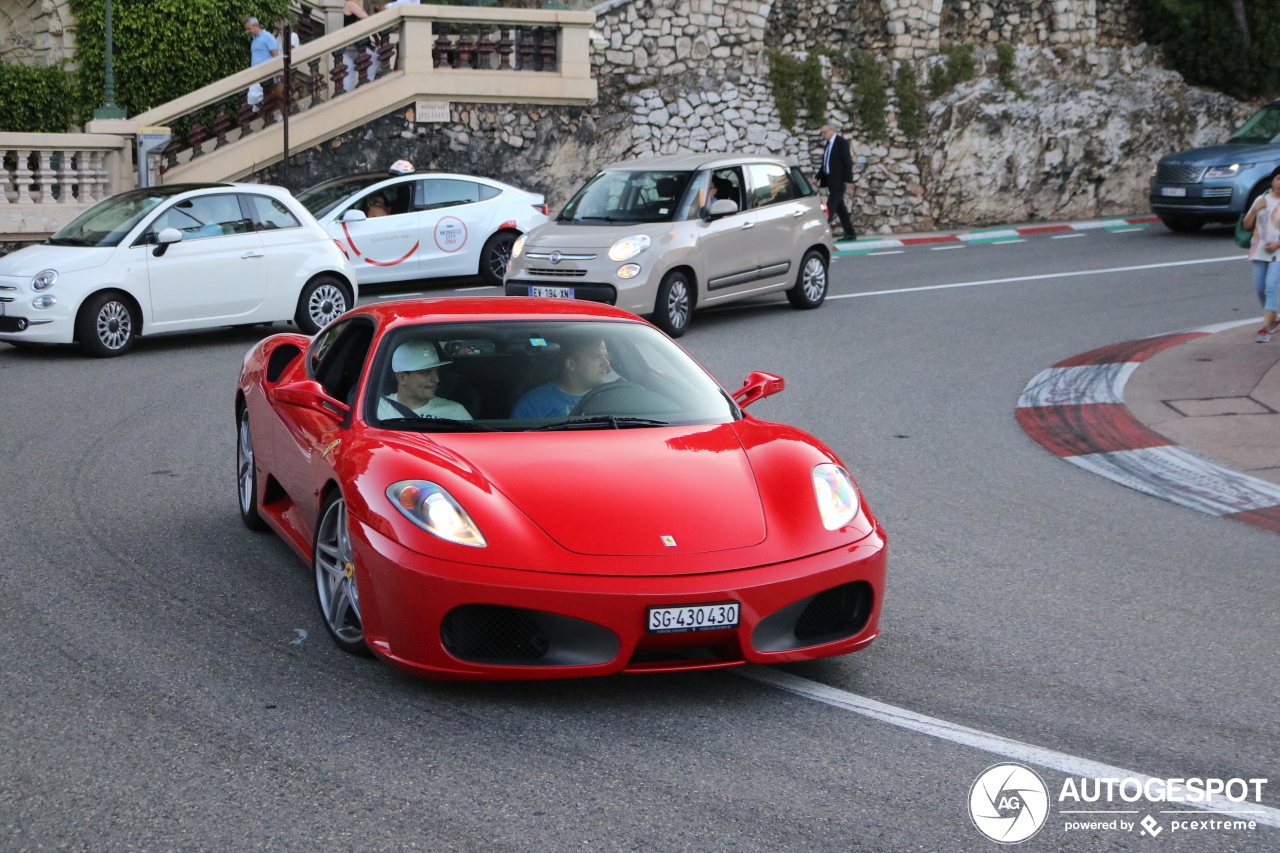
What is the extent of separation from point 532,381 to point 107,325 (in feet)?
28.5

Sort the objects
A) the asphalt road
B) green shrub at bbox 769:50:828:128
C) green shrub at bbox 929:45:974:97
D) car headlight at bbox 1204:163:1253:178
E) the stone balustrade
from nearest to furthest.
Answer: the asphalt road < the stone balustrade < car headlight at bbox 1204:163:1253:178 < green shrub at bbox 769:50:828:128 < green shrub at bbox 929:45:974:97

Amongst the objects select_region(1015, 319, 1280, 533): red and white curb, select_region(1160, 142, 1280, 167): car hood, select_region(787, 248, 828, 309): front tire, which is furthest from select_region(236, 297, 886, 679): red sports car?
select_region(1160, 142, 1280, 167): car hood

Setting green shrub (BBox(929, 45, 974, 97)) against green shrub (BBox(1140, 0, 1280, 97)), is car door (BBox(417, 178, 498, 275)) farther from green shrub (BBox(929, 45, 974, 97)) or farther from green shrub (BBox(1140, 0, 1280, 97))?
green shrub (BBox(1140, 0, 1280, 97))

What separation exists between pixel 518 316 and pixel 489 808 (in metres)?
2.71

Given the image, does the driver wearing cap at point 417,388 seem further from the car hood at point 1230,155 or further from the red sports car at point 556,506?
the car hood at point 1230,155

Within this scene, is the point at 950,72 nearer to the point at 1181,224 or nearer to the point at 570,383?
the point at 1181,224

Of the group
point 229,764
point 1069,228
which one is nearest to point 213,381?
point 229,764

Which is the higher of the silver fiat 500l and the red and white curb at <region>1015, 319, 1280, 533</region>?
the silver fiat 500l

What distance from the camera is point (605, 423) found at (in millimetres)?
5816

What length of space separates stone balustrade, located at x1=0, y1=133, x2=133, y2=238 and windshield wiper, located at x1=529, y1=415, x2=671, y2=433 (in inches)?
647

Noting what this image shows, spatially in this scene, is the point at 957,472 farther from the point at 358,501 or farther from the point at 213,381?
the point at 213,381

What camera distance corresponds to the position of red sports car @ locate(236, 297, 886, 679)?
477 centimetres

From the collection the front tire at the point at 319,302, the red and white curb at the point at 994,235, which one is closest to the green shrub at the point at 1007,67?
the red and white curb at the point at 994,235

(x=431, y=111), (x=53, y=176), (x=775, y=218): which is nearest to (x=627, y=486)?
(x=775, y=218)
